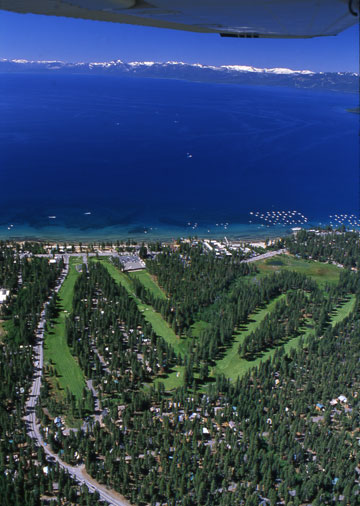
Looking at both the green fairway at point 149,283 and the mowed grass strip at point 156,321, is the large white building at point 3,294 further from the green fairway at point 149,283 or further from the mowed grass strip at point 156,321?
the green fairway at point 149,283

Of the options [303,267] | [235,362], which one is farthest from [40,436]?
[303,267]

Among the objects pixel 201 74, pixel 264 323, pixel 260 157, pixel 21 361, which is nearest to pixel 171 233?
pixel 264 323

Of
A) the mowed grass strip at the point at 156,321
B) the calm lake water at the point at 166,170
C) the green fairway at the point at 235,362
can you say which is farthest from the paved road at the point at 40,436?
the calm lake water at the point at 166,170

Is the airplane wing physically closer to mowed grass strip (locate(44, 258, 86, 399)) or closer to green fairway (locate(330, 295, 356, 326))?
mowed grass strip (locate(44, 258, 86, 399))

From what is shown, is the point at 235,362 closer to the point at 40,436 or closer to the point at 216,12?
the point at 40,436

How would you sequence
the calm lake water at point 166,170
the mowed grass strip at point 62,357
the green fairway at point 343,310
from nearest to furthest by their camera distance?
the mowed grass strip at point 62,357 → the green fairway at point 343,310 → the calm lake water at point 166,170

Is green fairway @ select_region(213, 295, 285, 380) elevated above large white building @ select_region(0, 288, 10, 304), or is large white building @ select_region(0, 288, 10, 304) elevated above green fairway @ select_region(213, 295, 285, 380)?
large white building @ select_region(0, 288, 10, 304)

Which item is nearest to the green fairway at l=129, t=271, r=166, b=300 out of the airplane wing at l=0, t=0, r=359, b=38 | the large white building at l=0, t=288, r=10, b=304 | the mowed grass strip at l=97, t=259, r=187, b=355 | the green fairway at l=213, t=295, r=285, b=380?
the mowed grass strip at l=97, t=259, r=187, b=355

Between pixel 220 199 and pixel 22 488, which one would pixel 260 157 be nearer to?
pixel 220 199
